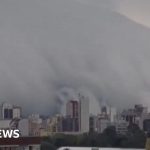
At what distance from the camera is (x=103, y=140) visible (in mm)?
7121

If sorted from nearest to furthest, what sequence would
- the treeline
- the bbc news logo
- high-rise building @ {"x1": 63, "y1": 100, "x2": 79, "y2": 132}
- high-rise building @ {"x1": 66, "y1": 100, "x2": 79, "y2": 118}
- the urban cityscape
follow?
the bbc news logo < the treeline < the urban cityscape < high-rise building @ {"x1": 63, "y1": 100, "x2": 79, "y2": 132} < high-rise building @ {"x1": 66, "y1": 100, "x2": 79, "y2": 118}

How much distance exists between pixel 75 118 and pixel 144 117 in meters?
0.84

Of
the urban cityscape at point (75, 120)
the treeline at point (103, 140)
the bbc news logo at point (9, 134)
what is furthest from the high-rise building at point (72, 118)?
the bbc news logo at point (9, 134)

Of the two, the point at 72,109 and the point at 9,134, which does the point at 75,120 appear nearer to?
the point at 72,109

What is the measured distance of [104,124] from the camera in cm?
871

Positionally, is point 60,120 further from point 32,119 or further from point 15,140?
point 15,140

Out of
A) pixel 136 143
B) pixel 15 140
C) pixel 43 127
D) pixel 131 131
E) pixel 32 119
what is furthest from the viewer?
pixel 32 119

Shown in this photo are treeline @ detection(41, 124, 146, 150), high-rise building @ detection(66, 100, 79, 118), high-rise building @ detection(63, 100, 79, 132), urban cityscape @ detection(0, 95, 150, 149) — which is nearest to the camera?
treeline @ detection(41, 124, 146, 150)

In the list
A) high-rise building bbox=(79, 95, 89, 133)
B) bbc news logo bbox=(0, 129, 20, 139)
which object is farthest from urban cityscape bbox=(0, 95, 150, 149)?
bbc news logo bbox=(0, 129, 20, 139)

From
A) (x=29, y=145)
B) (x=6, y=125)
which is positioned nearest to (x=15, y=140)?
(x=29, y=145)

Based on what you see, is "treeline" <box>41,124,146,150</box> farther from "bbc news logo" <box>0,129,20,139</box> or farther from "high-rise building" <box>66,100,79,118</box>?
"high-rise building" <box>66,100,79,118</box>

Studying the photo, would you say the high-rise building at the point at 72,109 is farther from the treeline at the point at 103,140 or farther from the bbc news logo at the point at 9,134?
the bbc news logo at the point at 9,134

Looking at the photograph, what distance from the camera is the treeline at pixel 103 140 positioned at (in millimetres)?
6584

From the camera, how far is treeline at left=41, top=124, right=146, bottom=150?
21.6 ft
